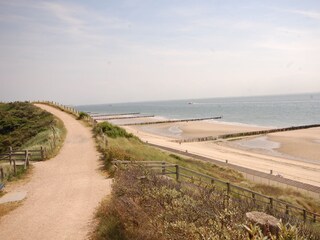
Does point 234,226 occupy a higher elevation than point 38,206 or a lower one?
higher

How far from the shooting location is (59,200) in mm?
13508

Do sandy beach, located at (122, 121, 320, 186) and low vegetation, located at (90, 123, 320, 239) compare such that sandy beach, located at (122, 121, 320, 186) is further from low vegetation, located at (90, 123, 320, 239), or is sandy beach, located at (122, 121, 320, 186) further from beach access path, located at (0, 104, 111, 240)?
low vegetation, located at (90, 123, 320, 239)

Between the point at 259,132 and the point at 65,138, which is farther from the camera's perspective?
the point at 259,132

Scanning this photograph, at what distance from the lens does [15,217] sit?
468 inches

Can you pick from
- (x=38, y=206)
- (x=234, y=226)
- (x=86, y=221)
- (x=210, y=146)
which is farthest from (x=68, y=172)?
(x=210, y=146)

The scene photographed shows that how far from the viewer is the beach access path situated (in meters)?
10.5

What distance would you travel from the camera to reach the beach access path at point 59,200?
10.5 meters

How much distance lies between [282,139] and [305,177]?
28786 millimetres

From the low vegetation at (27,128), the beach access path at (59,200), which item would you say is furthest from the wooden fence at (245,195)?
the low vegetation at (27,128)

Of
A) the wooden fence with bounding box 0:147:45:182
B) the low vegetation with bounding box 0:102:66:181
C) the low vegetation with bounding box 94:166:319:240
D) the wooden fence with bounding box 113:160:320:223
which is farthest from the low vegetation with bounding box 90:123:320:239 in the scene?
the low vegetation with bounding box 0:102:66:181

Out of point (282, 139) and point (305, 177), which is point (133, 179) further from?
point (282, 139)

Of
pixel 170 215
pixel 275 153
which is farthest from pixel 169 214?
pixel 275 153

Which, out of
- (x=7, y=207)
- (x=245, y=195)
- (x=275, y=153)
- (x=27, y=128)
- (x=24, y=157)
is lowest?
(x=275, y=153)

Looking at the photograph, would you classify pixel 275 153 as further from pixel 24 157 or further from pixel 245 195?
pixel 24 157
